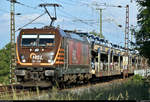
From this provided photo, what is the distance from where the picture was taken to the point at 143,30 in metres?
14.9

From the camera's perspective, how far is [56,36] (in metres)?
18.7

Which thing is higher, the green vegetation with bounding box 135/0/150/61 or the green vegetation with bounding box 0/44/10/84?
the green vegetation with bounding box 135/0/150/61

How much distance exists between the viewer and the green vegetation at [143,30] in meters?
14.3

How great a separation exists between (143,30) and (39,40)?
6604 mm

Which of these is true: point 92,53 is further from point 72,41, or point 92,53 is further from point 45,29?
point 45,29

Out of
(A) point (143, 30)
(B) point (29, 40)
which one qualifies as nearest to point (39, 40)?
(B) point (29, 40)

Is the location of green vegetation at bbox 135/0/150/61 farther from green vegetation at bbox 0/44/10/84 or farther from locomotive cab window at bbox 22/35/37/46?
green vegetation at bbox 0/44/10/84

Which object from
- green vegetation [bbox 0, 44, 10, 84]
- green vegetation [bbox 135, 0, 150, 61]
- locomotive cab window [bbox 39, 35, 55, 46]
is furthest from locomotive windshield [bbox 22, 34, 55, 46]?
green vegetation [bbox 0, 44, 10, 84]

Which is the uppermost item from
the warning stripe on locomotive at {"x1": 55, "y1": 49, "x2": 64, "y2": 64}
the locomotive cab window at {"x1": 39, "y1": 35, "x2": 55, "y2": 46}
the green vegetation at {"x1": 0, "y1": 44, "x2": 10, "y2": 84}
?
the locomotive cab window at {"x1": 39, "y1": 35, "x2": 55, "y2": 46}

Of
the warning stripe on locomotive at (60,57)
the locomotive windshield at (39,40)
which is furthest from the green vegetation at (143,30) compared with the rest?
the locomotive windshield at (39,40)

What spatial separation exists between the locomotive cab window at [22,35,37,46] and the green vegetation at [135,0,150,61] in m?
6.19

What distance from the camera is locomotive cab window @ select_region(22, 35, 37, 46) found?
61.6 ft

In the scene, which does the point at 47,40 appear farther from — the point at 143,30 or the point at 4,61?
the point at 4,61

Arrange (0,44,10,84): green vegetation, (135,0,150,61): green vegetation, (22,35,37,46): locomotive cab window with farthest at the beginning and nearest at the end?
(0,44,10,84): green vegetation → (22,35,37,46): locomotive cab window → (135,0,150,61): green vegetation
